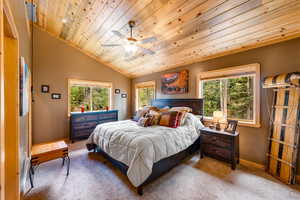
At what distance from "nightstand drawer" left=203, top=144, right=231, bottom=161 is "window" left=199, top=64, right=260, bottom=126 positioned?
30.6 inches

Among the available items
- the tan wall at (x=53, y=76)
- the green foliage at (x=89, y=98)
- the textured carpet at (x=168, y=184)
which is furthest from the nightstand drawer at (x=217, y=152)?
the tan wall at (x=53, y=76)

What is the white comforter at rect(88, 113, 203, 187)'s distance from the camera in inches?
72.6

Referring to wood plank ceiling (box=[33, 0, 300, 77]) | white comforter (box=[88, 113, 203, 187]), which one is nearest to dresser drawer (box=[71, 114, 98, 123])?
white comforter (box=[88, 113, 203, 187])

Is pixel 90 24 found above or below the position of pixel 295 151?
above

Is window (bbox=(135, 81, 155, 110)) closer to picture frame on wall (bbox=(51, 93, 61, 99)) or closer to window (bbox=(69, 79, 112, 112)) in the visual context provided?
window (bbox=(69, 79, 112, 112))

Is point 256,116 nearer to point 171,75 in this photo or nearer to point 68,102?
point 171,75

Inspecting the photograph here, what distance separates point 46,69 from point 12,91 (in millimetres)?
3359

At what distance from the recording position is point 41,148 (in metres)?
2.22

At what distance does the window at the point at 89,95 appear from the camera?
4574mm

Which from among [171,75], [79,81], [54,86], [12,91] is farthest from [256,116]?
[54,86]

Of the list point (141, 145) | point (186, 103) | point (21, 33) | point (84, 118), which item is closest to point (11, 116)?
point (21, 33)

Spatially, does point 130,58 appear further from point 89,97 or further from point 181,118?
point 181,118

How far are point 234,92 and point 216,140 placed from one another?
126 centimetres

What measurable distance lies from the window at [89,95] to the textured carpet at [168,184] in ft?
7.95
